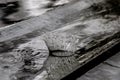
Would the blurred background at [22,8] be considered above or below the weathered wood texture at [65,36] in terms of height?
above

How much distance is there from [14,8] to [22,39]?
0.53 m

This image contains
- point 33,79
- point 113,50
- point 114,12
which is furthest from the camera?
point 114,12

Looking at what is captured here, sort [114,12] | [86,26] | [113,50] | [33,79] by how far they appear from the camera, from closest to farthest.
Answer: [33,79], [113,50], [86,26], [114,12]

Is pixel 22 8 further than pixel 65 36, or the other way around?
pixel 22 8

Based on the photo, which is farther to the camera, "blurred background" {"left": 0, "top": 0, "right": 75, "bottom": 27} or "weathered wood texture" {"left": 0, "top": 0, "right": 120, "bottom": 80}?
"blurred background" {"left": 0, "top": 0, "right": 75, "bottom": 27}

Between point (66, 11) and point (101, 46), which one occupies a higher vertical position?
point (66, 11)

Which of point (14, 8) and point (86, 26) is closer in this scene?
point (86, 26)

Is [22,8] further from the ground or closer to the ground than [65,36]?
further from the ground

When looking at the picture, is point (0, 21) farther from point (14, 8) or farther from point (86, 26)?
point (86, 26)

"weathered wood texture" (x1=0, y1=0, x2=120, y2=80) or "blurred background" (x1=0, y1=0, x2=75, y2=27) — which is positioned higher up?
"blurred background" (x1=0, y1=0, x2=75, y2=27)

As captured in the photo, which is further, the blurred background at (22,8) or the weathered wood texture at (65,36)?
the blurred background at (22,8)

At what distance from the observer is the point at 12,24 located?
1.72 metres

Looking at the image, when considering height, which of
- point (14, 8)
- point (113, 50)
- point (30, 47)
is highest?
point (14, 8)

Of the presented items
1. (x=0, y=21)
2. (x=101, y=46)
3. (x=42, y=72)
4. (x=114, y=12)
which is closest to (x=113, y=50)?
(x=101, y=46)
